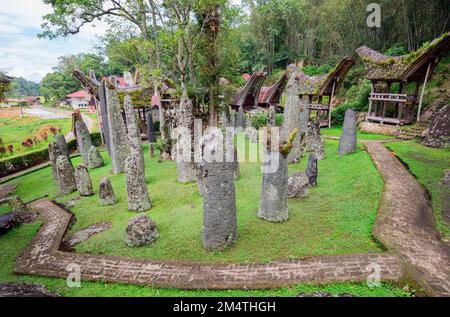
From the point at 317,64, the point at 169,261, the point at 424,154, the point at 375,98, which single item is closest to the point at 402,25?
the point at 375,98

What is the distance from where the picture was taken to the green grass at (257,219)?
6.47 m

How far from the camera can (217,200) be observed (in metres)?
6.61

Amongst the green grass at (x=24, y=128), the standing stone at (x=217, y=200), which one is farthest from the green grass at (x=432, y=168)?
the green grass at (x=24, y=128)

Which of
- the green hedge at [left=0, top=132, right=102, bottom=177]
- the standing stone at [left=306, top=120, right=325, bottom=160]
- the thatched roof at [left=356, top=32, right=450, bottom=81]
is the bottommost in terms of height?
the green hedge at [left=0, top=132, right=102, bottom=177]

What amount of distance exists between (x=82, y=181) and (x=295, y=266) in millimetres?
9431

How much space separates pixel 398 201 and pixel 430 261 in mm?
2830

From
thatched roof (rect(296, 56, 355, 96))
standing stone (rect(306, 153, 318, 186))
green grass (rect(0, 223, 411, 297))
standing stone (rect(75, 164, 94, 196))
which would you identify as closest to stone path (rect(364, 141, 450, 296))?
green grass (rect(0, 223, 411, 297))

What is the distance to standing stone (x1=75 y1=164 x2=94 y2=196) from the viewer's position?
1122cm

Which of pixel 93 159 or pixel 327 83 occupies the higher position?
pixel 327 83

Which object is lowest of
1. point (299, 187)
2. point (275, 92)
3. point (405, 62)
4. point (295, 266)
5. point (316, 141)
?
point (295, 266)

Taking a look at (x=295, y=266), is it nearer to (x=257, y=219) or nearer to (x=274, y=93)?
(x=257, y=219)

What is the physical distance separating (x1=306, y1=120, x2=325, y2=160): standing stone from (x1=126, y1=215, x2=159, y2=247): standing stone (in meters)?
9.50

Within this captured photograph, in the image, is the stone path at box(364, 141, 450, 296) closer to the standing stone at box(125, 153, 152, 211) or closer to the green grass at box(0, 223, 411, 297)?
the green grass at box(0, 223, 411, 297)

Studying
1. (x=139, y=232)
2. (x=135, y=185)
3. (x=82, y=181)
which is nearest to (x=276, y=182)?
(x=139, y=232)
